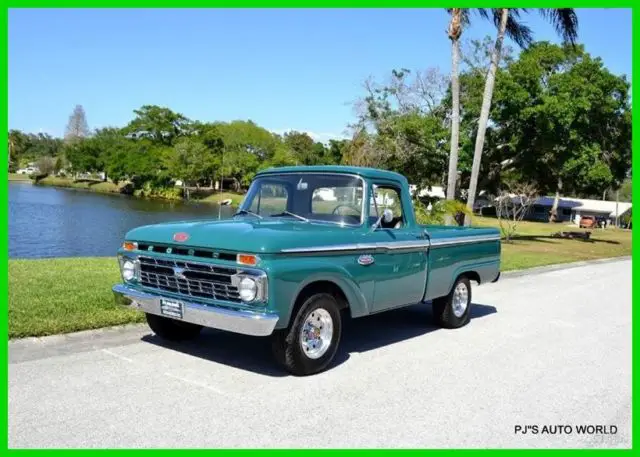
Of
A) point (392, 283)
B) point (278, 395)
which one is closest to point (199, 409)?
point (278, 395)

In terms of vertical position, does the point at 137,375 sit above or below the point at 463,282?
below

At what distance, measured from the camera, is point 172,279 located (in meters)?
6.04

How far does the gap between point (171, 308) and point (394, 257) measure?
2.57 m

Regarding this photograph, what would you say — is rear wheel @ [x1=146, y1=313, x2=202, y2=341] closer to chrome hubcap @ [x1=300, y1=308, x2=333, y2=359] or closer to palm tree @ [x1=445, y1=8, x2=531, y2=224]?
chrome hubcap @ [x1=300, y1=308, x2=333, y2=359]

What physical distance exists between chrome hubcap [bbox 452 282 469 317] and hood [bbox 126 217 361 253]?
2729 millimetres

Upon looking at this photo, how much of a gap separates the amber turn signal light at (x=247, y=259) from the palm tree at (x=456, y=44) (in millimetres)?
16715

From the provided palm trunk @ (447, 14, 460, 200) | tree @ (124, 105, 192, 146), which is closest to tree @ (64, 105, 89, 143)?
tree @ (124, 105, 192, 146)

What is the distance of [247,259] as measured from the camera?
5.41 metres

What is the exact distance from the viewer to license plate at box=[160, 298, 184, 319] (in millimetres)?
5795

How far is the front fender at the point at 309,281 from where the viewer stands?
5438 millimetres

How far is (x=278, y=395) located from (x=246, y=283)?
1023 millimetres

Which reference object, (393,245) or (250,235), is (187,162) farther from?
(250,235)

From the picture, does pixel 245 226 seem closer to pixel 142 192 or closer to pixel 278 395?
pixel 278 395

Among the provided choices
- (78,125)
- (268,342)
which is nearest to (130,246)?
(268,342)
